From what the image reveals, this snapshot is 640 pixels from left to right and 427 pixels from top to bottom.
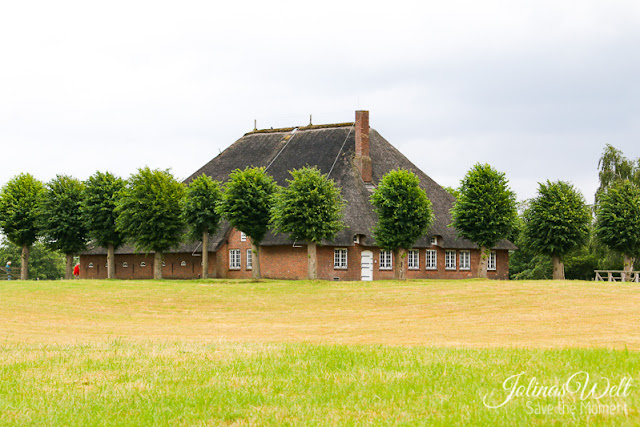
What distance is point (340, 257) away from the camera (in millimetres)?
52750

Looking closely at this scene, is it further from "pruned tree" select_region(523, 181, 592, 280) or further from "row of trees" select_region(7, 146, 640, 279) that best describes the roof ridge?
"pruned tree" select_region(523, 181, 592, 280)

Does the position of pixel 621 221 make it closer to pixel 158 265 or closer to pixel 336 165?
pixel 336 165

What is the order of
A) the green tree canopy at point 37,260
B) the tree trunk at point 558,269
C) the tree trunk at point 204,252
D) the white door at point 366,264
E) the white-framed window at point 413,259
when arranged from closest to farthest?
1. the tree trunk at point 204,252
2. the white door at point 366,264
3. the white-framed window at point 413,259
4. the tree trunk at point 558,269
5. the green tree canopy at point 37,260

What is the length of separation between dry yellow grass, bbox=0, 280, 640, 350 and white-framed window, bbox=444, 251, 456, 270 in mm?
13330

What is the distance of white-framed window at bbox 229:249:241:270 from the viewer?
2243 inches

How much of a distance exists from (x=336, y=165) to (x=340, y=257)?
9362 millimetres

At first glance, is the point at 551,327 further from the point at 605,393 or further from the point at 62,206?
the point at 62,206

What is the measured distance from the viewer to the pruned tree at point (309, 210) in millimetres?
46438

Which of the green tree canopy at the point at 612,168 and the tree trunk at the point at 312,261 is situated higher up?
the green tree canopy at the point at 612,168

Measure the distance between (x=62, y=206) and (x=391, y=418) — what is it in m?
54.8

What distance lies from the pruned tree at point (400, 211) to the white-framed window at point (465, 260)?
936cm

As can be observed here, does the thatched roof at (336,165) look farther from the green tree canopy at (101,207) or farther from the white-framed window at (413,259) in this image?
the green tree canopy at (101,207)

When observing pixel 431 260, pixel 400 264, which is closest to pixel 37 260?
pixel 431 260

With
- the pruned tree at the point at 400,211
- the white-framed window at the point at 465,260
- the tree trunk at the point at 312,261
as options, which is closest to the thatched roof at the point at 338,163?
the white-framed window at the point at 465,260
